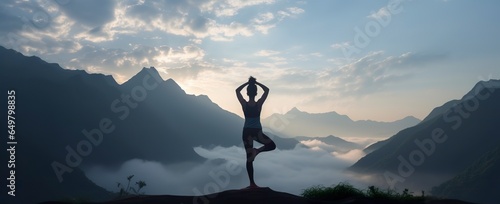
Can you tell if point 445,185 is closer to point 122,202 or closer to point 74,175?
point 74,175

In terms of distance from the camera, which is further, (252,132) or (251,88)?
(251,88)

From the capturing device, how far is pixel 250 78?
35.5 ft

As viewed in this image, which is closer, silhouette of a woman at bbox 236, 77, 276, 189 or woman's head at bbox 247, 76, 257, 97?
silhouette of a woman at bbox 236, 77, 276, 189

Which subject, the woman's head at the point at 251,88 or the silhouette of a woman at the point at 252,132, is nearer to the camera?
the silhouette of a woman at the point at 252,132

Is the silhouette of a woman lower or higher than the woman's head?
lower

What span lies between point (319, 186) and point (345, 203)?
→ 2.05m

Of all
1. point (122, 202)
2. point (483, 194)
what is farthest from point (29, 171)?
point (483, 194)

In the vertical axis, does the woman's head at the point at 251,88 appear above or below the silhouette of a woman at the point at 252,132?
above

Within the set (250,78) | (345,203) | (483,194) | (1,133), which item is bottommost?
(483,194)

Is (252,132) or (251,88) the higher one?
(251,88)

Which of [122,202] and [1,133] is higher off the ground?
[1,133]

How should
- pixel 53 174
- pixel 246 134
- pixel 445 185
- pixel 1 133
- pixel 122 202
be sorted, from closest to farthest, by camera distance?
pixel 122 202 → pixel 246 134 → pixel 1 133 → pixel 53 174 → pixel 445 185

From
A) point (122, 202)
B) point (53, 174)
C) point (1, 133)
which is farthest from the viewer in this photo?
point (53, 174)

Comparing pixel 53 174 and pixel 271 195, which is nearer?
pixel 271 195
